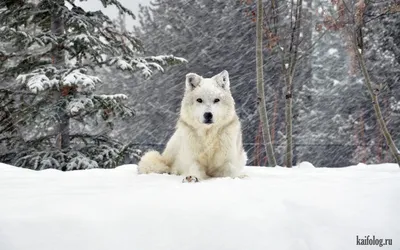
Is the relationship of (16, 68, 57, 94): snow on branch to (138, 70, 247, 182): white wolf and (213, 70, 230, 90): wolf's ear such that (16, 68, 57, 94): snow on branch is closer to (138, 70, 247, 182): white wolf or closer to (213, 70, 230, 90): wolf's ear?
(138, 70, 247, 182): white wolf

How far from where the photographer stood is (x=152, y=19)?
23.4m

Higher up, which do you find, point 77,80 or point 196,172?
point 77,80

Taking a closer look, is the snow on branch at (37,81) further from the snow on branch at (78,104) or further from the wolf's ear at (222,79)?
the wolf's ear at (222,79)

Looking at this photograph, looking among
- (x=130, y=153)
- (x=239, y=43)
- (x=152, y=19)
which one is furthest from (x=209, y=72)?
(x=130, y=153)

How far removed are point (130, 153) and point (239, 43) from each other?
510 inches

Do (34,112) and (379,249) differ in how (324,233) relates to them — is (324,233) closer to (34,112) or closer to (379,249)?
(379,249)

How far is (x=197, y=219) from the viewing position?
2270mm

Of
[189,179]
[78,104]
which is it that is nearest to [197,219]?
[189,179]

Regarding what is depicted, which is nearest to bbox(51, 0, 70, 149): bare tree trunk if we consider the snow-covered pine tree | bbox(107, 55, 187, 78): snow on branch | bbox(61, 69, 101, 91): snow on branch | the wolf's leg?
the snow-covered pine tree

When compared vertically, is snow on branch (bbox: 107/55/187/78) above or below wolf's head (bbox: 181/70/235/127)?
above

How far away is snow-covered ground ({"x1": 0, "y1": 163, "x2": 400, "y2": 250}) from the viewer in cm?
205

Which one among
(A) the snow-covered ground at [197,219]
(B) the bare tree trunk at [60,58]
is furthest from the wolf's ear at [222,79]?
(B) the bare tree trunk at [60,58]

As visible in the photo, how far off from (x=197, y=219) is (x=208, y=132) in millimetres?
2168

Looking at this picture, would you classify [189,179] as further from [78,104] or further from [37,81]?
[37,81]
